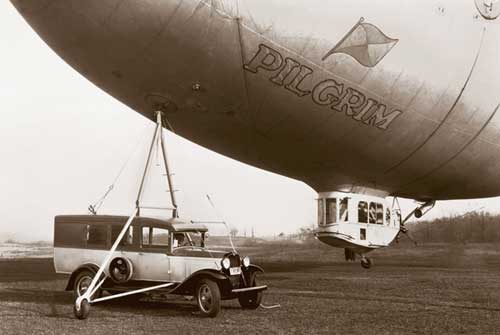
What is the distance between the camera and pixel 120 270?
11625 mm

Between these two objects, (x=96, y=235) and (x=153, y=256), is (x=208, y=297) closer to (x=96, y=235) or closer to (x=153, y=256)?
(x=153, y=256)

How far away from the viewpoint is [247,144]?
49.7 ft

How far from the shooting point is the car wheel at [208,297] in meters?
10.6


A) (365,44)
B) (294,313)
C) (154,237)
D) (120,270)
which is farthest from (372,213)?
(120,270)

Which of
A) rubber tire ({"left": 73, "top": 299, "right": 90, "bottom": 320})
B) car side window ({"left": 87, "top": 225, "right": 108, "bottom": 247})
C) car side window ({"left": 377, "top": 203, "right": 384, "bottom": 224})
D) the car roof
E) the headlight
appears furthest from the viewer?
car side window ({"left": 377, "top": 203, "right": 384, "bottom": 224})

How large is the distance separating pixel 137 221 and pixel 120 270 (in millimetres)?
965

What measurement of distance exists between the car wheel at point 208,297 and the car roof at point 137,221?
4.18ft

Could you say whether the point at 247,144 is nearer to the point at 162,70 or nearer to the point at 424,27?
the point at 162,70

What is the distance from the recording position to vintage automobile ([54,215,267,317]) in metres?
11.0

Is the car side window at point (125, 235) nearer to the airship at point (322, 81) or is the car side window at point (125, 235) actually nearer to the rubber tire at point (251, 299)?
the rubber tire at point (251, 299)

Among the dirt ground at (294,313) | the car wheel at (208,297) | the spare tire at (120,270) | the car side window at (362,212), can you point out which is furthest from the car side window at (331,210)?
the spare tire at (120,270)

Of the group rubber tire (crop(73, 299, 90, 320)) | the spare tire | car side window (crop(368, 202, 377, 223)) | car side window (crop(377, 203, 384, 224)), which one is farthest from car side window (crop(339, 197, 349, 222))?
rubber tire (crop(73, 299, 90, 320))

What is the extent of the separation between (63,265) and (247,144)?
5218mm

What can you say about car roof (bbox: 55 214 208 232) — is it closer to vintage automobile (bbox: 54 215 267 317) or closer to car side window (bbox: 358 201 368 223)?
vintage automobile (bbox: 54 215 267 317)
